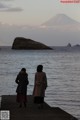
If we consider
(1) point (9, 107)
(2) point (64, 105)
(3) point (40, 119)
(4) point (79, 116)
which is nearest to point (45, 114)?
(3) point (40, 119)

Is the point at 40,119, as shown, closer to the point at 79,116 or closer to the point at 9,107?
the point at 9,107

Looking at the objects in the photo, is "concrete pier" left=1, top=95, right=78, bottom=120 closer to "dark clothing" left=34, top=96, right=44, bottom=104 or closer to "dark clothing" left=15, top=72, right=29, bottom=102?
"dark clothing" left=34, top=96, right=44, bottom=104

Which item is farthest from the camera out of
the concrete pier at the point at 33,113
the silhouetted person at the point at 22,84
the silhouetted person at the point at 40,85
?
the silhouetted person at the point at 22,84

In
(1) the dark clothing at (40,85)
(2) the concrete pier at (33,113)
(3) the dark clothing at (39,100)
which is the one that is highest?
(1) the dark clothing at (40,85)

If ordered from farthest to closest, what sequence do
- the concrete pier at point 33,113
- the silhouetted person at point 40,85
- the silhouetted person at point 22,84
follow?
the silhouetted person at point 22,84 → the silhouetted person at point 40,85 → the concrete pier at point 33,113

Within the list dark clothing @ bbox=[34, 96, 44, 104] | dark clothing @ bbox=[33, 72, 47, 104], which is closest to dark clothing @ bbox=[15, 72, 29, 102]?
dark clothing @ bbox=[33, 72, 47, 104]

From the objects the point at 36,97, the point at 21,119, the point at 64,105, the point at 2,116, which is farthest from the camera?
the point at 64,105

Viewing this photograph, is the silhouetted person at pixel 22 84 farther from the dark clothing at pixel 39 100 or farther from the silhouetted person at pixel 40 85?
the dark clothing at pixel 39 100

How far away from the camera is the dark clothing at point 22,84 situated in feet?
71.2

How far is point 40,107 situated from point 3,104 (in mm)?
2470

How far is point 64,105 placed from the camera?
112ft

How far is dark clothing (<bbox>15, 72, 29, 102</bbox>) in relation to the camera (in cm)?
2170

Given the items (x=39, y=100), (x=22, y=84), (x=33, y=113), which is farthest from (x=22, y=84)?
(x=33, y=113)

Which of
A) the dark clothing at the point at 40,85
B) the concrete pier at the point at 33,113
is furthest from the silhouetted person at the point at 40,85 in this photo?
the concrete pier at the point at 33,113
